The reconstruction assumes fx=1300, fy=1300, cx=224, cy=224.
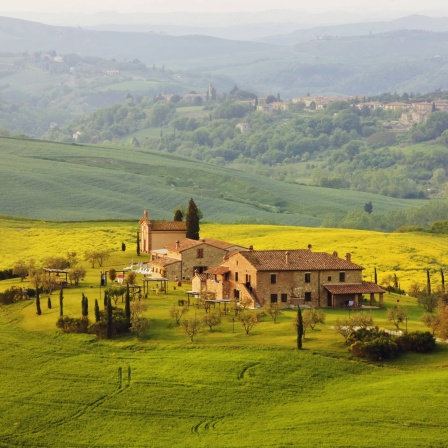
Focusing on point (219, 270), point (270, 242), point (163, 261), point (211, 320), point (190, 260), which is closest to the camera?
point (211, 320)

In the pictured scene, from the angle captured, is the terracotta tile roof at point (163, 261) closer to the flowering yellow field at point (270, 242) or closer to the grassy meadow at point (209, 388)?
the flowering yellow field at point (270, 242)

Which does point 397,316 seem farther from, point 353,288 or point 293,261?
point 293,261

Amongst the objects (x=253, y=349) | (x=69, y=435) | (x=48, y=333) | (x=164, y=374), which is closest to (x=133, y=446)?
(x=69, y=435)

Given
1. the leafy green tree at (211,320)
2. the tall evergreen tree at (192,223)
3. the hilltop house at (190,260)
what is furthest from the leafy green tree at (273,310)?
the tall evergreen tree at (192,223)

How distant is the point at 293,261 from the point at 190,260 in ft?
41.9

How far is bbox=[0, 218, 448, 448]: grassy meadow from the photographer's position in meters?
60.3

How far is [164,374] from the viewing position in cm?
6850

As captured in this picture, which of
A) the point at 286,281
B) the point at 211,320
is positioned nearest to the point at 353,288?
the point at 286,281

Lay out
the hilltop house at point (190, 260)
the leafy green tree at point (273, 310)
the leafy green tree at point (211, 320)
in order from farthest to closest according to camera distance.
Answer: the hilltop house at point (190, 260) < the leafy green tree at point (273, 310) < the leafy green tree at point (211, 320)

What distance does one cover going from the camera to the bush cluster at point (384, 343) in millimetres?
70875

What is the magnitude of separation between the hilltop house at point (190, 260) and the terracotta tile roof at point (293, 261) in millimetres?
9552

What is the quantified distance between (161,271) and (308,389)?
107ft

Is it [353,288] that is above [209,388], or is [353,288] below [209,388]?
above

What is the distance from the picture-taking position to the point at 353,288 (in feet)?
289
